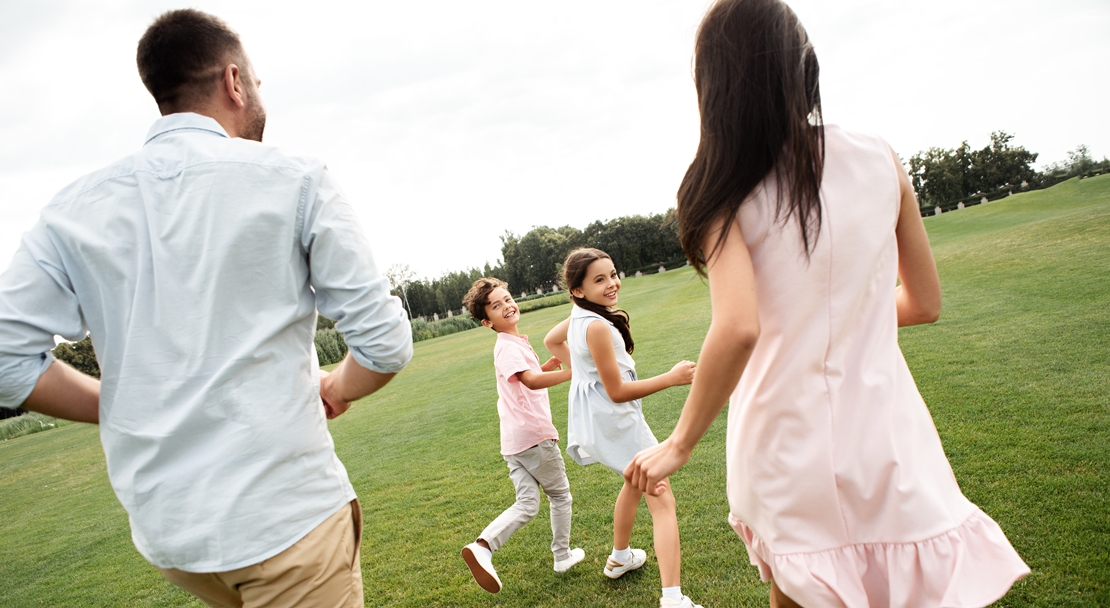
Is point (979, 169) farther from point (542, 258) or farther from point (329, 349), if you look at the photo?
point (329, 349)

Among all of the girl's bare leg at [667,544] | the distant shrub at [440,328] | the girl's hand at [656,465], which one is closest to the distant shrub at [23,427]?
the distant shrub at [440,328]

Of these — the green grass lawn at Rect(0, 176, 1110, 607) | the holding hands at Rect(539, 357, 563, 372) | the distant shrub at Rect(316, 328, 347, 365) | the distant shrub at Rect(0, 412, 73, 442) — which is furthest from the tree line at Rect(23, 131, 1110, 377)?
the holding hands at Rect(539, 357, 563, 372)

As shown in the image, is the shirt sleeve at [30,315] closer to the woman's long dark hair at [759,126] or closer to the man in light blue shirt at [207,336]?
the man in light blue shirt at [207,336]

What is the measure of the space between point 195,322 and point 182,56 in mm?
784

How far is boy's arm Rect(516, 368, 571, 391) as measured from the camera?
3.93 meters

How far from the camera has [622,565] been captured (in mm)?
3990

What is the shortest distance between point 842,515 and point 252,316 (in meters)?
1.58

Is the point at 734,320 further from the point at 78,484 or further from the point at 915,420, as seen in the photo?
the point at 78,484

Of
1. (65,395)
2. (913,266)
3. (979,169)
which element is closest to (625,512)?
(913,266)

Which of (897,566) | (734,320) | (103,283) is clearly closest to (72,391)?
(103,283)

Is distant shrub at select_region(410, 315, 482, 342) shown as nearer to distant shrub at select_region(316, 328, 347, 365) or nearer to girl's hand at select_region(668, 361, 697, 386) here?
distant shrub at select_region(316, 328, 347, 365)

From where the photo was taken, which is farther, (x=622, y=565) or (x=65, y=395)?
(x=622, y=565)

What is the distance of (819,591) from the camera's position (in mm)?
1621

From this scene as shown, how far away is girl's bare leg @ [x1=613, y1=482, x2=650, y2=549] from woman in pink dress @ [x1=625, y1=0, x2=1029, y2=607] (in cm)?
197
